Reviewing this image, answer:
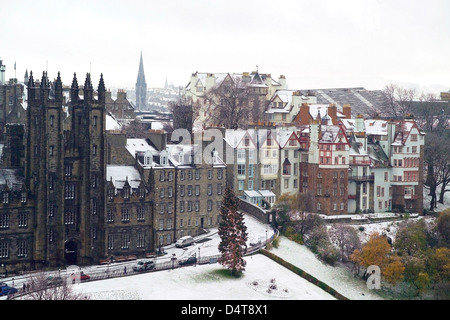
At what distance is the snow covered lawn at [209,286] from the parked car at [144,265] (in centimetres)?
100

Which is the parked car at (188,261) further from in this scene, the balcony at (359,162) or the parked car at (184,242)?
the balcony at (359,162)

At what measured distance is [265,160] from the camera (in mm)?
101062

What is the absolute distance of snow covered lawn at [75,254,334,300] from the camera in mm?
69500

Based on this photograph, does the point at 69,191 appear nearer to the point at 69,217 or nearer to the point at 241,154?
the point at 69,217

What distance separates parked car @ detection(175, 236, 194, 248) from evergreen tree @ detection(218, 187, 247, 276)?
282 inches

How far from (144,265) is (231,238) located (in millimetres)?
7834

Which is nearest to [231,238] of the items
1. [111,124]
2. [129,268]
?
[129,268]

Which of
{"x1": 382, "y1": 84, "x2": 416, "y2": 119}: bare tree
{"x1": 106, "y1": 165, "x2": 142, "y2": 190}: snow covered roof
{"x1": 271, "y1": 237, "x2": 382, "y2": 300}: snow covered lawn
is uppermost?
{"x1": 382, "y1": 84, "x2": 416, "y2": 119}: bare tree

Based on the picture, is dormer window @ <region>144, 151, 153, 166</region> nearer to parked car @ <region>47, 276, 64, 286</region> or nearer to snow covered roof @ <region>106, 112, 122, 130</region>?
parked car @ <region>47, 276, 64, 286</region>

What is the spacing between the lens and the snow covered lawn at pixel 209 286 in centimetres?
6950

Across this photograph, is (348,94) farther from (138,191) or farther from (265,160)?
(138,191)

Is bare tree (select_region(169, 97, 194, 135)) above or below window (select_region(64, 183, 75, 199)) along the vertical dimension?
above

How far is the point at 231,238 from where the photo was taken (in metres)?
77.2

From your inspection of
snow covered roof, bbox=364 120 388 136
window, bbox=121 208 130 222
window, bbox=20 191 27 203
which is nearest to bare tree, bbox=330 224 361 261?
snow covered roof, bbox=364 120 388 136
